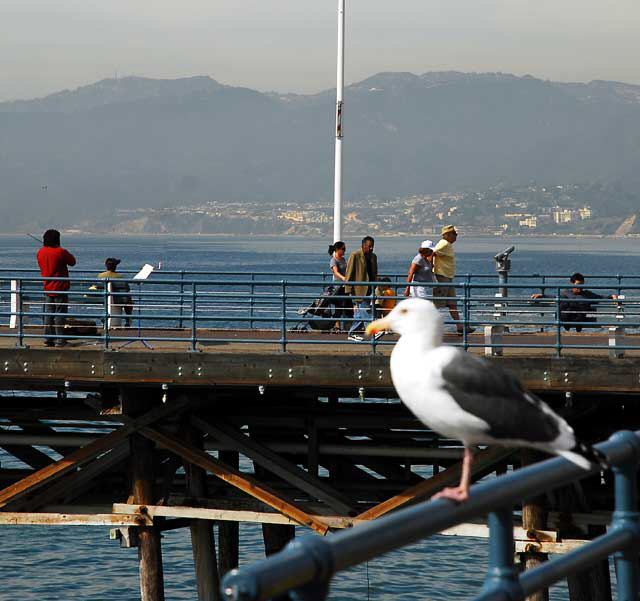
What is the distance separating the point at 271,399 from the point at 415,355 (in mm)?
12552

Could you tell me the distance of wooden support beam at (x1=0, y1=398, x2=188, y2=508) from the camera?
1612cm

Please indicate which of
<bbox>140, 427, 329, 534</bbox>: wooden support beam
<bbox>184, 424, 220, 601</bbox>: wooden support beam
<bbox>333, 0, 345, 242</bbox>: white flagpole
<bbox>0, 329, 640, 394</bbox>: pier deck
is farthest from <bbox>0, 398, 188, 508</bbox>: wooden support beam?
<bbox>333, 0, 345, 242</bbox>: white flagpole

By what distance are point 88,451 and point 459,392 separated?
1109cm

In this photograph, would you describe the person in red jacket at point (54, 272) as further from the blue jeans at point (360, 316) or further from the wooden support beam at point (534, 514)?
the wooden support beam at point (534, 514)

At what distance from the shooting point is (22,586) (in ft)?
87.3

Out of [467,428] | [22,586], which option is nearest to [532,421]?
[467,428]

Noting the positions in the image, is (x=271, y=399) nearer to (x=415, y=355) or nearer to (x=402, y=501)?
(x=402, y=501)

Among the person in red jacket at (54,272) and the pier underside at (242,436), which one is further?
the person in red jacket at (54,272)

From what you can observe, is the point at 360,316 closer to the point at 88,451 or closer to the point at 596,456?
the point at 88,451

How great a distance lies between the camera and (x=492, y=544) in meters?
4.36

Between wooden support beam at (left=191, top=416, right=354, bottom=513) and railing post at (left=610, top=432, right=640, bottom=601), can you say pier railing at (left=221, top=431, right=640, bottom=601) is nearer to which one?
railing post at (left=610, top=432, right=640, bottom=601)

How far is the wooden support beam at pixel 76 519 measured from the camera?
16078 mm

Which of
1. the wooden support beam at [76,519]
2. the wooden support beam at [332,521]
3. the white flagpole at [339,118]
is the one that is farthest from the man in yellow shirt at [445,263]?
the wooden support beam at [76,519]

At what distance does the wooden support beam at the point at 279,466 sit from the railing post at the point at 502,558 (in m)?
11.9
